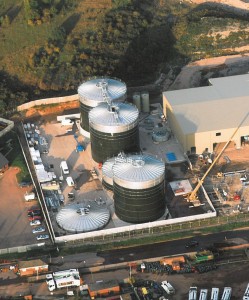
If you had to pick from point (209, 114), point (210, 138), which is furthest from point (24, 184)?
point (209, 114)

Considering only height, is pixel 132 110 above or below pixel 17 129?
above

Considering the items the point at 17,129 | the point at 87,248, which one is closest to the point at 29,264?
the point at 87,248

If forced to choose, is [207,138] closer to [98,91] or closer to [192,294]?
[98,91]

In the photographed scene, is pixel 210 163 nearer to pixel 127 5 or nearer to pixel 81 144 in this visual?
pixel 81 144

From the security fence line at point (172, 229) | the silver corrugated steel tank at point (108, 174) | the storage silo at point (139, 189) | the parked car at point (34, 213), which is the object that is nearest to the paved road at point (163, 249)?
the security fence line at point (172, 229)

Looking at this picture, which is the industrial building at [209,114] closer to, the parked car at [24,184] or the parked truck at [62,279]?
the parked car at [24,184]

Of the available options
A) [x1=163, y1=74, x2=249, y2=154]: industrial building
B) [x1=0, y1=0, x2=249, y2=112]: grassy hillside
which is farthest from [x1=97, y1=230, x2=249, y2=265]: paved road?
[x1=0, y1=0, x2=249, y2=112]: grassy hillside
